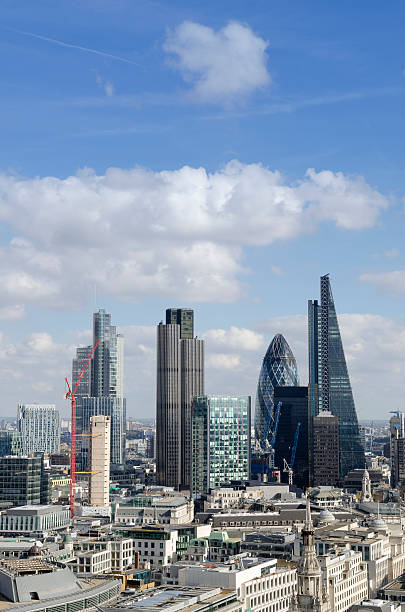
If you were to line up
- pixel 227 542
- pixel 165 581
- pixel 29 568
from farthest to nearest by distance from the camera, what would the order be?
pixel 227 542 < pixel 165 581 < pixel 29 568

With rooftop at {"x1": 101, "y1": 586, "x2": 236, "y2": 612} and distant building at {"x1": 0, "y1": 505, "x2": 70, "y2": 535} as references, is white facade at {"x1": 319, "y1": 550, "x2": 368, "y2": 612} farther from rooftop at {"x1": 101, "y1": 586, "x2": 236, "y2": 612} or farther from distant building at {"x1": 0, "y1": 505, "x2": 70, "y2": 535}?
distant building at {"x1": 0, "y1": 505, "x2": 70, "y2": 535}

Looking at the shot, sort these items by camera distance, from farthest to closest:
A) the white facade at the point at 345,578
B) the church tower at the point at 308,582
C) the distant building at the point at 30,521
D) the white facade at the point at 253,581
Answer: the distant building at the point at 30,521
the white facade at the point at 345,578
the white facade at the point at 253,581
the church tower at the point at 308,582

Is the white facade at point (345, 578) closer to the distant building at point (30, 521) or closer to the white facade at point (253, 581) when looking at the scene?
the white facade at point (253, 581)

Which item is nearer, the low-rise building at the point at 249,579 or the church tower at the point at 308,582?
the church tower at the point at 308,582

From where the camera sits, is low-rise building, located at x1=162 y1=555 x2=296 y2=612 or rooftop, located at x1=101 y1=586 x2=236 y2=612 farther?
low-rise building, located at x1=162 y1=555 x2=296 y2=612

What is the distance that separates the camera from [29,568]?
8100cm

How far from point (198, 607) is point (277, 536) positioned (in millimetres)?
59030

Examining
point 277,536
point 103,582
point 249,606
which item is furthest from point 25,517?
point 103,582

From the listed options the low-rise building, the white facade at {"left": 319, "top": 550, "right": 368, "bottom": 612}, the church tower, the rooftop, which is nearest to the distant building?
the white facade at {"left": 319, "top": 550, "right": 368, "bottom": 612}

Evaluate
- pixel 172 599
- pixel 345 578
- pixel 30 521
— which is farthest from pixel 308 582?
pixel 30 521

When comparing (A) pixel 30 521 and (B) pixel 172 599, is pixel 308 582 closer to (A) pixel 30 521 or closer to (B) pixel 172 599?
(B) pixel 172 599

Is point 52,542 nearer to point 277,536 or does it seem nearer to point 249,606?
point 277,536

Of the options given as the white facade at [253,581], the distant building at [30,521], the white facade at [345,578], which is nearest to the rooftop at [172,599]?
the white facade at [253,581]

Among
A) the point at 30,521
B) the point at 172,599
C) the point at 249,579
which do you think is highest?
the point at 30,521
